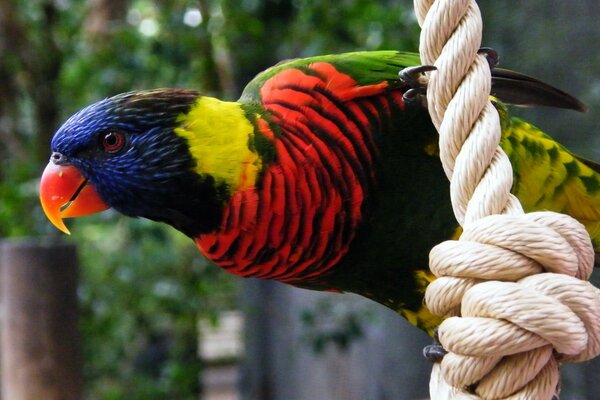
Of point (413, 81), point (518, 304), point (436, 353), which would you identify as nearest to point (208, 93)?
point (413, 81)

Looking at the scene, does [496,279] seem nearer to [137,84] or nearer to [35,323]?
[35,323]

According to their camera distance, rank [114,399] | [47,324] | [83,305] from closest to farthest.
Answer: [47,324]
[83,305]
[114,399]

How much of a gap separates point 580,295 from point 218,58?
257cm

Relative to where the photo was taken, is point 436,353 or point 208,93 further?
point 208,93

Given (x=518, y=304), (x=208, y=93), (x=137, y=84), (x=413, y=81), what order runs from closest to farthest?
(x=518, y=304) → (x=413, y=81) → (x=137, y=84) → (x=208, y=93)

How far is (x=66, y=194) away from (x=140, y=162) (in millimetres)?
113

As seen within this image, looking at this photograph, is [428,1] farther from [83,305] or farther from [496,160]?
[83,305]

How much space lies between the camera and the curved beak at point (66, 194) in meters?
0.81

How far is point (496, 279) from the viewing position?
0.34 metres

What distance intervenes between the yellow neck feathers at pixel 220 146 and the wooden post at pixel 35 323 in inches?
36.5

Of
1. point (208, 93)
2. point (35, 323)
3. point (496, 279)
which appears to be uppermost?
point (496, 279)

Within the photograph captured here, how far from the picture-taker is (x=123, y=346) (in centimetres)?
301

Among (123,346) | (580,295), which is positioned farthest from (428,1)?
(123,346)

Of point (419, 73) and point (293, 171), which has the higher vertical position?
point (419, 73)
